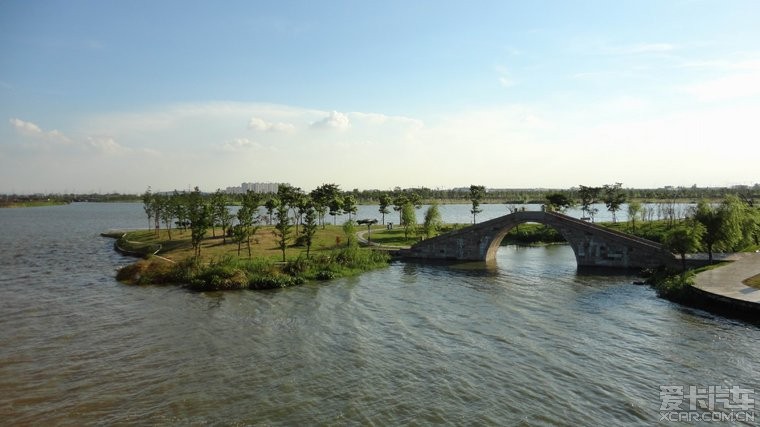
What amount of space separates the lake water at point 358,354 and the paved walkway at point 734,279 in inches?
110

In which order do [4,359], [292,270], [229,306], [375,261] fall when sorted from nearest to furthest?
[4,359] < [229,306] < [292,270] < [375,261]

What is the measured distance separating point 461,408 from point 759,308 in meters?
26.9

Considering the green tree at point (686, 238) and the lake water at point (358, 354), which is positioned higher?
the green tree at point (686, 238)

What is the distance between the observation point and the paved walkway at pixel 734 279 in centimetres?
3738

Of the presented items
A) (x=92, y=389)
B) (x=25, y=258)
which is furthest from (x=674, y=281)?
(x=25, y=258)

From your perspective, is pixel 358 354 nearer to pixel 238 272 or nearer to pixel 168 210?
pixel 238 272

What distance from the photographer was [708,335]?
32.8 metres

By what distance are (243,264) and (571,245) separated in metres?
40.4

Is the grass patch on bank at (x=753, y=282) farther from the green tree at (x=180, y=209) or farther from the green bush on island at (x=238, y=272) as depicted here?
the green tree at (x=180, y=209)

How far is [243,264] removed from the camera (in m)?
52.0

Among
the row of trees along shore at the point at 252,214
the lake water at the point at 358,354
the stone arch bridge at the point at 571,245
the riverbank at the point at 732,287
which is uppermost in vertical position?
the row of trees along shore at the point at 252,214

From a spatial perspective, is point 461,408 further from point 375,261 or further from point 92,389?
point 375,261

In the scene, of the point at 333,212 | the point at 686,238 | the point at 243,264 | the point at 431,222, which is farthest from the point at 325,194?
the point at 686,238

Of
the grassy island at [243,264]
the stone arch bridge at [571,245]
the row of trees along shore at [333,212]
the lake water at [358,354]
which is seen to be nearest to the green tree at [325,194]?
the row of trees along shore at [333,212]
